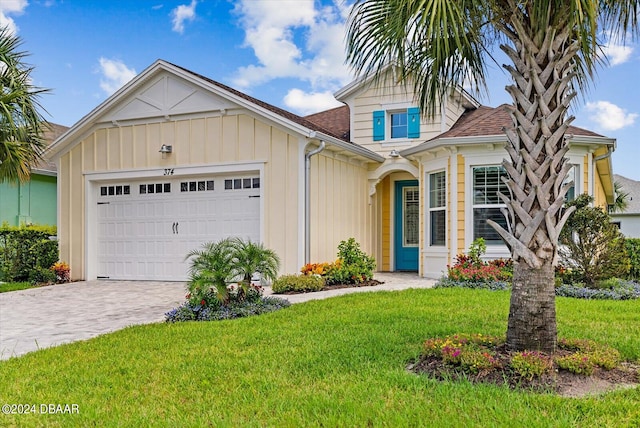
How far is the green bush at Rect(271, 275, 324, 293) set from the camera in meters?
9.80

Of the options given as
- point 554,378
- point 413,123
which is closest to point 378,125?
point 413,123

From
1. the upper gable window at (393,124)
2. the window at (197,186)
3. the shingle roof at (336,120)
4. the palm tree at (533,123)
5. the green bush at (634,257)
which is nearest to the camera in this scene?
the palm tree at (533,123)

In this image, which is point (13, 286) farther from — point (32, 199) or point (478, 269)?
point (478, 269)

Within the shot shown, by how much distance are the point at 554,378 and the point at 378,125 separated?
1093cm

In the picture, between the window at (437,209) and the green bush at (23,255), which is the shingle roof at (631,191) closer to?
the window at (437,209)

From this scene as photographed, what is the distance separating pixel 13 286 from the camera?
11.8 m

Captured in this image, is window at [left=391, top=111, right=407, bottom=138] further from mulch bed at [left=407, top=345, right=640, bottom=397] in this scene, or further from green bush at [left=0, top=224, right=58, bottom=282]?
mulch bed at [left=407, top=345, right=640, bottom=397]

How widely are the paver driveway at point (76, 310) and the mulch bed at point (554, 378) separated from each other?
4378mm

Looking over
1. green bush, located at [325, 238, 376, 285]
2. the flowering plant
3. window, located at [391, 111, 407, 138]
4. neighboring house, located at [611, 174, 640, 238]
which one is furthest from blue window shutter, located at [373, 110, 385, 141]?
neighboring house, located at [611, 174, 640, 238]

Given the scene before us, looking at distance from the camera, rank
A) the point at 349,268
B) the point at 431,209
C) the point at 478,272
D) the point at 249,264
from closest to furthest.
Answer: the point at 249,264
the point at 478,272
the point at 349,268
the point at 431,209

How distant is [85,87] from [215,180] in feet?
19.8

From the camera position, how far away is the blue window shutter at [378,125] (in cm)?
1420

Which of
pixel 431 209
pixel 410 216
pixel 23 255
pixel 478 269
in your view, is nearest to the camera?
pixel 478 269

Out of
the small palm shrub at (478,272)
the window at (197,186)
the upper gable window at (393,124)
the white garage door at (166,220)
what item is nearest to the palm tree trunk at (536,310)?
the small palm shrub at (478,272)
